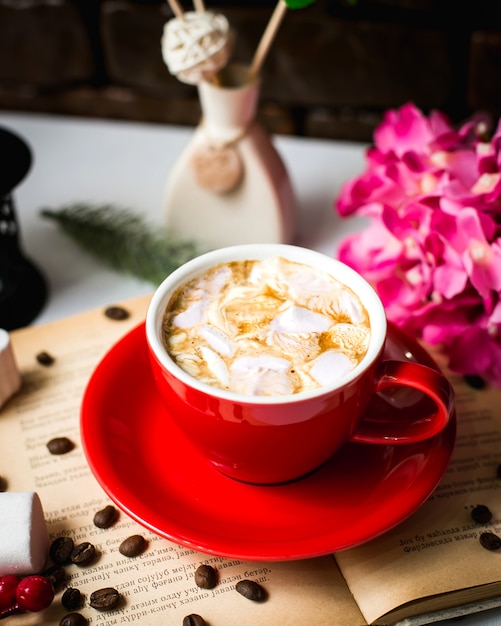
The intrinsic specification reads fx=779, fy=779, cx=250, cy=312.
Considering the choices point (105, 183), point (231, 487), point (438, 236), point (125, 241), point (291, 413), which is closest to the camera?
point (291, 413)

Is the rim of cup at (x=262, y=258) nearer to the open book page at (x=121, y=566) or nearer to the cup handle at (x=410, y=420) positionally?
the cup handle at (x=410, y=420)

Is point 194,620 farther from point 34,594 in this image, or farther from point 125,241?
point 125,241

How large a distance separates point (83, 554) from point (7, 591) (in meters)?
0.07

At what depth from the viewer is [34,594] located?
67cm

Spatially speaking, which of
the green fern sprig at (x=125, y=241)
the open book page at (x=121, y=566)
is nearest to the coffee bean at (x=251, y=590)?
the open book page at (x=121, y=566)

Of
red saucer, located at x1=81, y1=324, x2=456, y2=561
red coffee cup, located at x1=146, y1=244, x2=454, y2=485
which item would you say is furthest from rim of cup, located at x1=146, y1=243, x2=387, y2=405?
red saucer, located at x1=81, y1=324, x2=456, y2=561

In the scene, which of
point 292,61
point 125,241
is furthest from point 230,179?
point 292,61

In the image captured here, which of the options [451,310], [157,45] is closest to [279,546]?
[451,310]

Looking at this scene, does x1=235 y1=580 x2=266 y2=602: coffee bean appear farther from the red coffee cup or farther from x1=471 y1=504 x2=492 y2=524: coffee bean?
x1=471 y1=504 x2=492 y2=524: coffee bean

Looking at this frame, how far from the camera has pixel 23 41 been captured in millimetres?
1430

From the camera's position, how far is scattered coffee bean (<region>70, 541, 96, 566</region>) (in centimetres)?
72

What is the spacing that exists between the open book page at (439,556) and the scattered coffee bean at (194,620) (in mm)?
141

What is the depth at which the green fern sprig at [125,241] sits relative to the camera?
1.09 m

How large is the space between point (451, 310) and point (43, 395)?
49 centimetres
